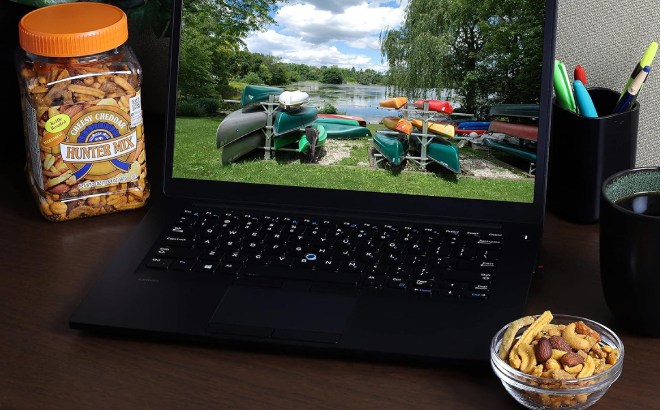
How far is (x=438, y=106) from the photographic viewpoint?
34.3 inches

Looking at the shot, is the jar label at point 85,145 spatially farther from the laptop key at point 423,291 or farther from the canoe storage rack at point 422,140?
the laptop key at point 423,291

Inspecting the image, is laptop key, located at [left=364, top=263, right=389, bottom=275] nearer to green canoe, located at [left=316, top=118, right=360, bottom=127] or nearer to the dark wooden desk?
the dark wooden desk

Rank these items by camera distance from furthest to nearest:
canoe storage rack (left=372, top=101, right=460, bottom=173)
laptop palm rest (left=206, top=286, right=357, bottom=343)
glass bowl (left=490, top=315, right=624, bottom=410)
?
canoe storage rack (left=372, top=101, right=460, bottom=173) → laptop palm rest (left=206, top=286, right=357, bottom=343) → glass bowl (left=490, top=315, right=624, bottom=410)

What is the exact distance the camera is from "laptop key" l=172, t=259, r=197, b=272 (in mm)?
729

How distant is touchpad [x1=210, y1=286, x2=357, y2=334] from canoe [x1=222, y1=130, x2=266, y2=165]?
0.23 meters

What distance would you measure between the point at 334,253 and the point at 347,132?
21cm

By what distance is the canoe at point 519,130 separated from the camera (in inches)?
31.8

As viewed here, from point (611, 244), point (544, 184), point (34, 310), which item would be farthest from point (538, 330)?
point (34, 310)

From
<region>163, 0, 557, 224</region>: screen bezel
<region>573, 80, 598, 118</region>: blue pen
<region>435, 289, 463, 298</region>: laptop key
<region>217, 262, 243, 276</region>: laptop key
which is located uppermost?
<region>573, 80, 598, 118</region>: blue pen

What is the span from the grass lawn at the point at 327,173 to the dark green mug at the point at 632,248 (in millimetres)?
157

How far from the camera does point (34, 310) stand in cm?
70

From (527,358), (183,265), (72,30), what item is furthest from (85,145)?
(527,358)

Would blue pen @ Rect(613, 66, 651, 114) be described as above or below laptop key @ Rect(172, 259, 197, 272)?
above

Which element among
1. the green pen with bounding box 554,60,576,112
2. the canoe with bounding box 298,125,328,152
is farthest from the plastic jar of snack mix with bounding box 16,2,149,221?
the green pen with bounding box 554,60,576,112
